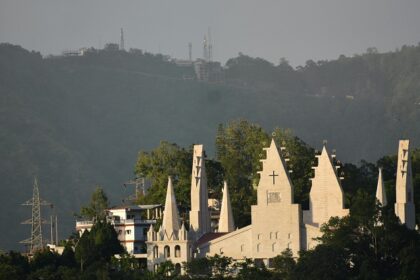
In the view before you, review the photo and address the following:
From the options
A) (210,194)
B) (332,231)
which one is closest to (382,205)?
(332,231)

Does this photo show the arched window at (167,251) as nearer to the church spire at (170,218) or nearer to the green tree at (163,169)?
the church spire at (170,218)

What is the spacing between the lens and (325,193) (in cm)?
11969

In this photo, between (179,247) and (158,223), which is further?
(158,223)

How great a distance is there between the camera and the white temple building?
11794 cm

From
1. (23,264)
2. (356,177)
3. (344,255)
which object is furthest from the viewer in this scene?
(356,177)

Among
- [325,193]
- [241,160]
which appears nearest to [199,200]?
[325,193]

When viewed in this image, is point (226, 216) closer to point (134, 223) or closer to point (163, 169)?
point (134, 223)

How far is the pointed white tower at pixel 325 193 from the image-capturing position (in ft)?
391

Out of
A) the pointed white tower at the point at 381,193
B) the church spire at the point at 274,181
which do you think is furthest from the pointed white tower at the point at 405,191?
the church spire at the point at 274,181

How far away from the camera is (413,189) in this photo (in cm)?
12588

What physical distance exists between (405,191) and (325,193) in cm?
455

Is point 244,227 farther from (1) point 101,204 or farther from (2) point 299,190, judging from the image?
(1) point 101,204

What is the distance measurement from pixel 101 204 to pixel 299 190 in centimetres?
1733

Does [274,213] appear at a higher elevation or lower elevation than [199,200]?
lower
